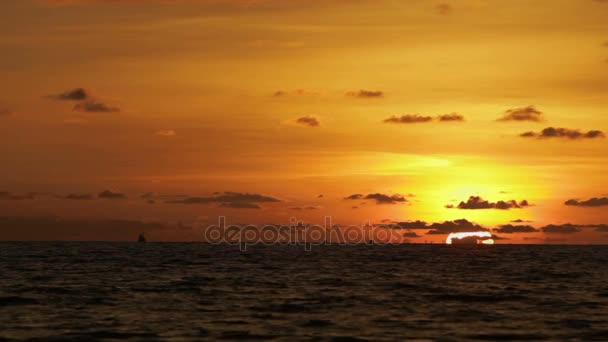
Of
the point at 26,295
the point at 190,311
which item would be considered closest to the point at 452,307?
the point at 190,311

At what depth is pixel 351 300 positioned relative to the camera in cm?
6756

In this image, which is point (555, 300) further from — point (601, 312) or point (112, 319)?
point (112, 319)

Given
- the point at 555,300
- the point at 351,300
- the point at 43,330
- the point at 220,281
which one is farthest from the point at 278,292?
the point at 43,330

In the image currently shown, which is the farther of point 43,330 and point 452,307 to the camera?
point 452,307

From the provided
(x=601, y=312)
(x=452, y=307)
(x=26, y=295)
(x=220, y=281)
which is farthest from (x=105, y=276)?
(x=601, y=312)

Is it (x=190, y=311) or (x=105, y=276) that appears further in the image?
(x=105, y=276)

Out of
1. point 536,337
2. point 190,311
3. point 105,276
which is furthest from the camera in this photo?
point 105,276

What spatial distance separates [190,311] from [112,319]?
20.8 feet

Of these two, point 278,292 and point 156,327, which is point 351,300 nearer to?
point 278,292

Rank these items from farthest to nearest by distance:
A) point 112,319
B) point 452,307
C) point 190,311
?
1. point 452,307
2. point 190,311
3. point 112,319

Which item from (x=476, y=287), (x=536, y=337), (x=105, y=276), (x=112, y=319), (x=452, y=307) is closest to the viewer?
(x=536, y=337)

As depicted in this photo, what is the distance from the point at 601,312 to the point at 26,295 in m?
44.8

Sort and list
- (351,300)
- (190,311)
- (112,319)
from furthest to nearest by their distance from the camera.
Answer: (351,300), (190,311), (112,319)

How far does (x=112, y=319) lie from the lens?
53812 millimetres
